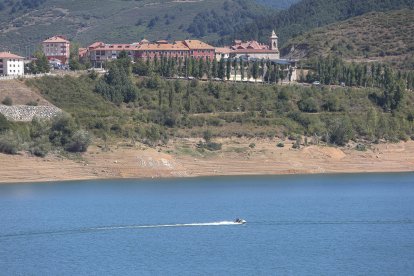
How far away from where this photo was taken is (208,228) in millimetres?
67438

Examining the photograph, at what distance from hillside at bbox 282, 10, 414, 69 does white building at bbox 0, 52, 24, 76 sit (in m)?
44.0

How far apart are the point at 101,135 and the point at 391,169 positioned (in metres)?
25.7

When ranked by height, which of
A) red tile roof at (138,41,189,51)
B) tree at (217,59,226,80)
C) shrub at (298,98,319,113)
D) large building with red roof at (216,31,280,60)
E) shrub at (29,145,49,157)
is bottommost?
shrub at (29,145,49,157)

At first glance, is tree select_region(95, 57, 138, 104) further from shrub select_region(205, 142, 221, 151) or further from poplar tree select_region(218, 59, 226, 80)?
shrub select_region(205, 142, 221, 151)

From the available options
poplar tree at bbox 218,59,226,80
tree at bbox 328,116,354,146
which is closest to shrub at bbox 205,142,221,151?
tree at bbox 328,116,354,146

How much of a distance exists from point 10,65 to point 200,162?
36066mm

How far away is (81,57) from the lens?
146875mm

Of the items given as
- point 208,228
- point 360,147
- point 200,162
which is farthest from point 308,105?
point 208,228

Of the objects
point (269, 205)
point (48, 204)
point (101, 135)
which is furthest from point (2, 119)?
point (269, 205)

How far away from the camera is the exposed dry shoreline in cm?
9544

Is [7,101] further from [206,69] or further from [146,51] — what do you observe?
[146,51]


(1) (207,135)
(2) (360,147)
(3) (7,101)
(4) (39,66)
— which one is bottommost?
(2) (360,147)

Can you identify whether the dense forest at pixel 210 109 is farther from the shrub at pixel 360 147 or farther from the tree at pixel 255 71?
the shrub at pixel 360 147

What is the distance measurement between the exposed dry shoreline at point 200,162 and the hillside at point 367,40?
1843 inches
